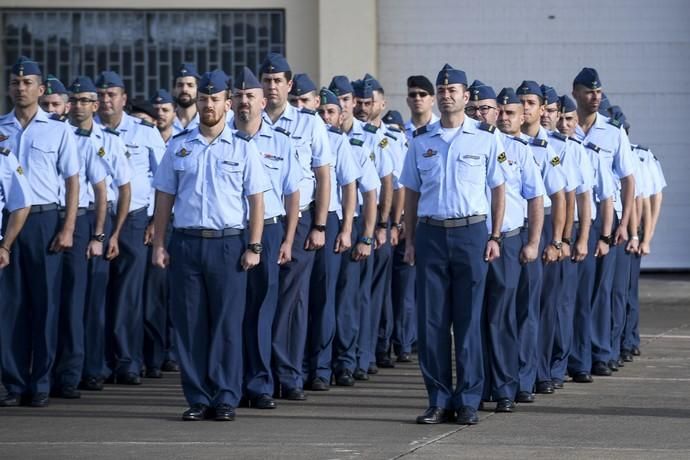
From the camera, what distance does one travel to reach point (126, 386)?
13695 millimetres

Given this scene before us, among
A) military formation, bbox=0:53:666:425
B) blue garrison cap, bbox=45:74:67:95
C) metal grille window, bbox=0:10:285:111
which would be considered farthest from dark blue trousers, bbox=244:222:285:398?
metal grille window, bbox=0:10:285:111

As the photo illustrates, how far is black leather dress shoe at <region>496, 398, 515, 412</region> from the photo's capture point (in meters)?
11.7

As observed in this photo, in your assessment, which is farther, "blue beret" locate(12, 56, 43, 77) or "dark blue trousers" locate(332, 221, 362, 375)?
"dark blue trousers" locate(332, 221, 362, 375)

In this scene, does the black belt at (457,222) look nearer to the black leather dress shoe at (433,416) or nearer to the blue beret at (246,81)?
the black leather dress shoe at (433,416)

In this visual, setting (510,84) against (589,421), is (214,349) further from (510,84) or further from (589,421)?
(510,84)

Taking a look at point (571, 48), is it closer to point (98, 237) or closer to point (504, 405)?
point (98, 237)

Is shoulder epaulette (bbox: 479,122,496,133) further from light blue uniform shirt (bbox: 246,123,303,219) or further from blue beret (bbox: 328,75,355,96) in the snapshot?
blue beret (bbox: 328,75,355,96)

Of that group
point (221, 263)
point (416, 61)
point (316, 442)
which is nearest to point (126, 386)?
point (221, 263)

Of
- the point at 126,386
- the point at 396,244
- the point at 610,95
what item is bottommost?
the point at 126,386

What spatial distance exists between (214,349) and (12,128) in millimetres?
2149

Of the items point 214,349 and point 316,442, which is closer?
point 316,442

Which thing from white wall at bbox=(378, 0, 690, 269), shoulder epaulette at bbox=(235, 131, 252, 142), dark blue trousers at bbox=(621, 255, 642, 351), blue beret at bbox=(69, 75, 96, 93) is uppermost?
white wall at bbox=(378, 0, 690, 269)

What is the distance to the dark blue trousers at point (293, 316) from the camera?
12.5 m

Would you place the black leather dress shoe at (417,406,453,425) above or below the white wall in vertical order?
below
